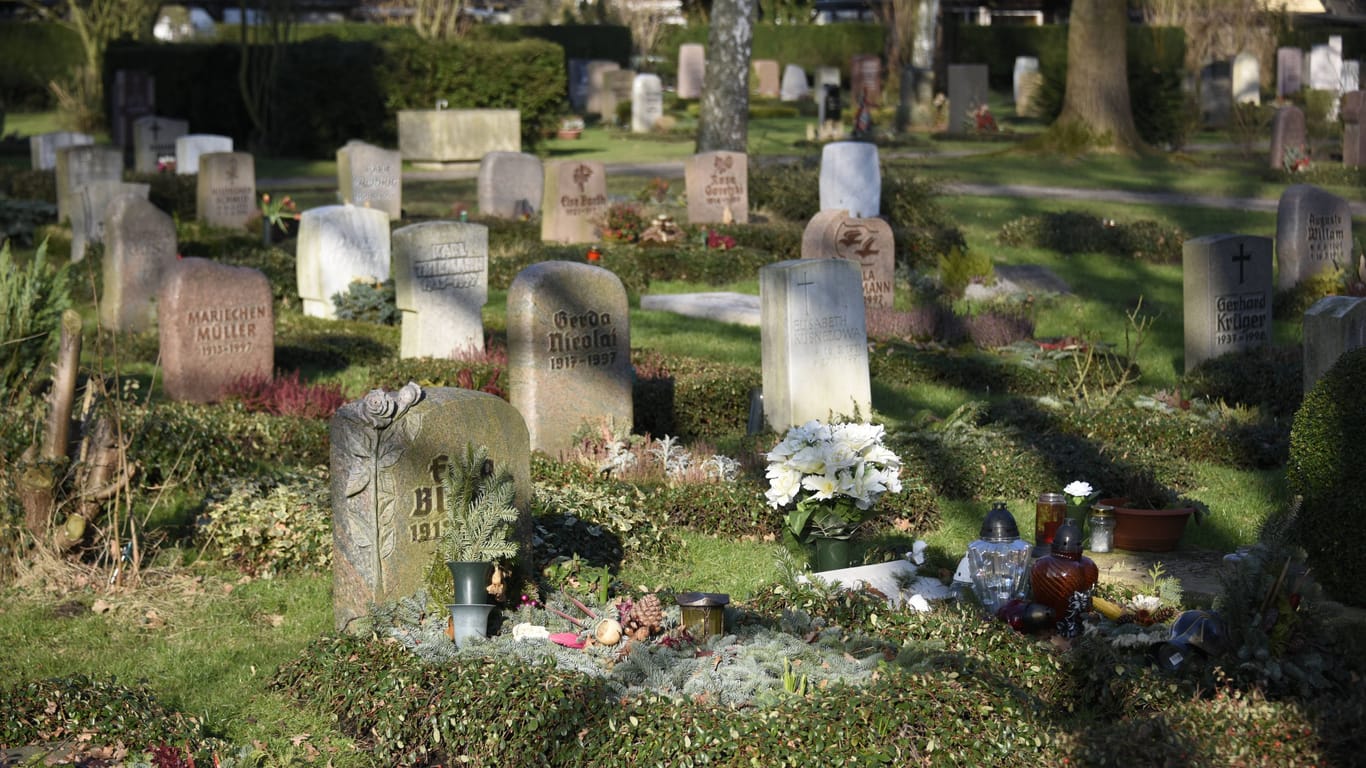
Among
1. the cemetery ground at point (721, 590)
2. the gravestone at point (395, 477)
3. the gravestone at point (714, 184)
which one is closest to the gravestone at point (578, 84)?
the gravestone at point (714, 184)

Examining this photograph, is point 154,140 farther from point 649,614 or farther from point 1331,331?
point 649,614

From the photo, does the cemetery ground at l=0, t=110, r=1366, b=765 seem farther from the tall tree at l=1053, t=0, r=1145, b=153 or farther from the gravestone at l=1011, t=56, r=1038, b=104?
the gravestone at l=1011, t=56, r=1038, b=104

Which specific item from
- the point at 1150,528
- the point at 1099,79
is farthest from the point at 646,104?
the point at 1150,528

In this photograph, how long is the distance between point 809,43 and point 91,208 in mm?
38288

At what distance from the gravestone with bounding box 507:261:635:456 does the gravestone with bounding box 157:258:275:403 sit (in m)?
2.68

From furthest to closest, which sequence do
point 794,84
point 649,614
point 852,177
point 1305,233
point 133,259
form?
point 794,84 → point 852,177 → point 1305,233 → point 133,259 → point 649,614

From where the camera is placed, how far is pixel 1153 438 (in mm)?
10844

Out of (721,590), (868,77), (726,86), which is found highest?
(868,77)

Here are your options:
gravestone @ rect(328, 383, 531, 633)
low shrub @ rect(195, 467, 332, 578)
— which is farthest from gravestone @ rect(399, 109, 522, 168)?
gravestone @ rect(328, 383, 531, 633)

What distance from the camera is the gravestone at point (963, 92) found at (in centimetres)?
3884

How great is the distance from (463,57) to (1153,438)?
82.9 ft

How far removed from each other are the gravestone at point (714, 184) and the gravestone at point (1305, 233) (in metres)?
7.07

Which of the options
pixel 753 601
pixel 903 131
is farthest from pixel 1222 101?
pixel 753 601

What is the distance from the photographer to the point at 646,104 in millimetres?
38875
